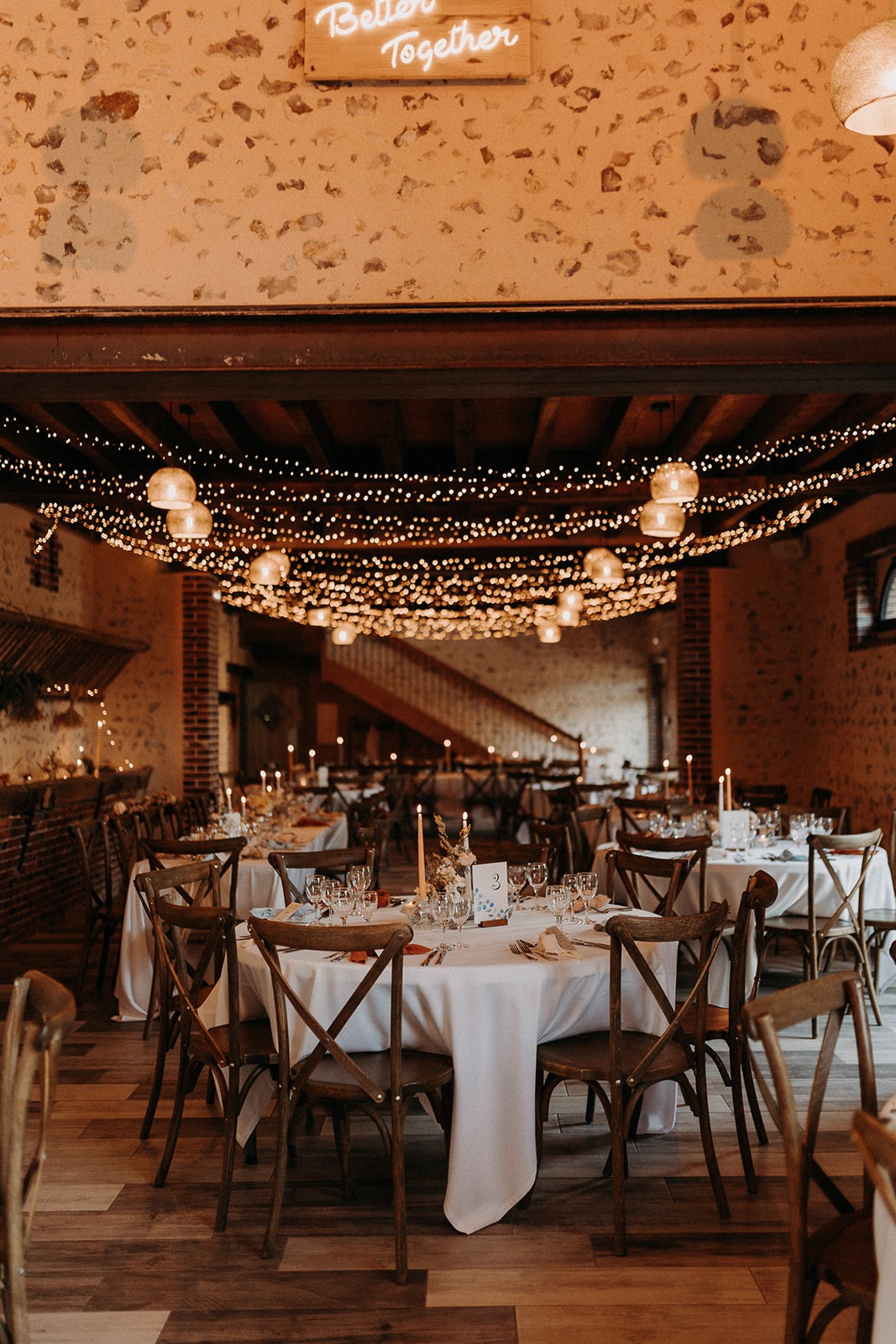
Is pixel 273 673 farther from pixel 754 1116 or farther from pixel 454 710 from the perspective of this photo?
pixel 754 1116

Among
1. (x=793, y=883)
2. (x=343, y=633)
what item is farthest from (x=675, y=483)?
(x=343, y=633)

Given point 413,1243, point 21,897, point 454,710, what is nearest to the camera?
point 413,1243

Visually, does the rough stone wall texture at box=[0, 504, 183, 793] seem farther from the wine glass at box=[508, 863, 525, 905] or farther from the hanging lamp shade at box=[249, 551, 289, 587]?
the wine glass at box=[508, 863, 525, 905]

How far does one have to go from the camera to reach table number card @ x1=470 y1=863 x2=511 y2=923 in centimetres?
398

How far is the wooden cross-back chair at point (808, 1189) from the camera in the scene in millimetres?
2092

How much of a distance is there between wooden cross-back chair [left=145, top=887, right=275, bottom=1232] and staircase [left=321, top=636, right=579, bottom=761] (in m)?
13.3

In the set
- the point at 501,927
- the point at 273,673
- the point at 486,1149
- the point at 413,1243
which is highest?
the point at 273,673

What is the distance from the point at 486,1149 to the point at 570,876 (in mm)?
1178

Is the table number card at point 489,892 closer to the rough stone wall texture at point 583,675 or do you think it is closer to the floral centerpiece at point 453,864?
the floral centerpiece at point 453,864

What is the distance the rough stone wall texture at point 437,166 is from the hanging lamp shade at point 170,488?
6.07 ft

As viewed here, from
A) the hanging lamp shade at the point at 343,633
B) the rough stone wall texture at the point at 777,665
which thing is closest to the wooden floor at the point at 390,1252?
the rough stone wall texture at the point at 777,665

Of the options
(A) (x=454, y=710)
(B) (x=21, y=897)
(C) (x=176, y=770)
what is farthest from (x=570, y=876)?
(A) (x=454, y=710)

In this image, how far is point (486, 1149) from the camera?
10.7 ft

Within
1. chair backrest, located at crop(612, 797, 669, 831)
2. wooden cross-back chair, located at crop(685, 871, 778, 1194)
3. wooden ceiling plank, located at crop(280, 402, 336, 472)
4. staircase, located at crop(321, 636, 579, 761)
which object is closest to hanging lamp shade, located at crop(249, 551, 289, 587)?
wooden ceiling plank, located at crop(280, 402, 336, 472)
